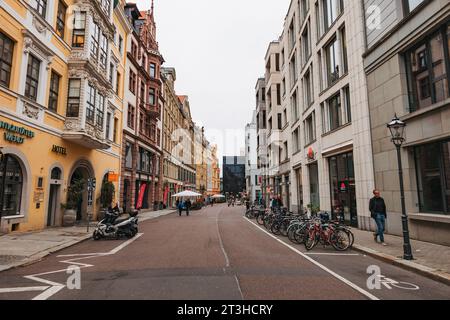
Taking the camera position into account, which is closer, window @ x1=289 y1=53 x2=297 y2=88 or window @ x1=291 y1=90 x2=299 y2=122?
window @ x1=291 y1=90 x2=299 y2=122

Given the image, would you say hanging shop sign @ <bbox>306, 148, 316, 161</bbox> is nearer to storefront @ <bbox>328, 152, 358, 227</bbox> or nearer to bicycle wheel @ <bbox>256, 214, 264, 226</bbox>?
storefront @ <bbox>328, 152, 358, 227</bbox>

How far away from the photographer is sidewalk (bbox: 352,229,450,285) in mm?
6809

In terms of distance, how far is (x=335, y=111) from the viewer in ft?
62.2

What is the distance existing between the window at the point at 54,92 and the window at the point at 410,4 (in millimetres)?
17745

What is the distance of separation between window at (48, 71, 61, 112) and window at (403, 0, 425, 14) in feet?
58.2

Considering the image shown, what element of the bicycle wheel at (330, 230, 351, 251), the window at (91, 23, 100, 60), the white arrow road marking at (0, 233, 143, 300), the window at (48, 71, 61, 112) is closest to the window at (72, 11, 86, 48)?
the window at (91, 23, 100, 60)

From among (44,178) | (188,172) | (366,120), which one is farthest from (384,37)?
(188,172)

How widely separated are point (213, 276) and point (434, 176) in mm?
9420

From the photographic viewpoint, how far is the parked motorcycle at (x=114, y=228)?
1276 centimetres

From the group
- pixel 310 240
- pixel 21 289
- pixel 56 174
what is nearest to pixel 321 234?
pixel 310 240

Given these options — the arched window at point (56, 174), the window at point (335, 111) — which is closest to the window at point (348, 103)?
the window at point (335, 111)

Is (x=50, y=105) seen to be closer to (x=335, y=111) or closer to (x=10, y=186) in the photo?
(x=10, y=186)
